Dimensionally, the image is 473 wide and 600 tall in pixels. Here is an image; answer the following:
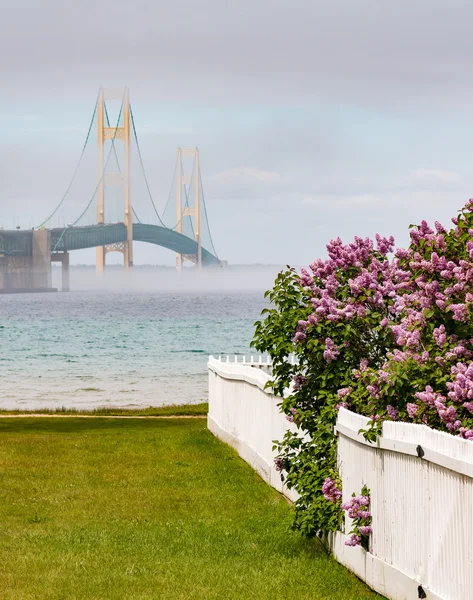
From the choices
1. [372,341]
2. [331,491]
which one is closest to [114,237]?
[372,341]

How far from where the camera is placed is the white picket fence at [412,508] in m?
6.12

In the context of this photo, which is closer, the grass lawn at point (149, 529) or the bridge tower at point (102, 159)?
the grass lawn at point (149, 529)

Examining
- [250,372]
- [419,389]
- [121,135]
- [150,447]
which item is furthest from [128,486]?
[121,135]

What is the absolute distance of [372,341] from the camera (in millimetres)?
9273

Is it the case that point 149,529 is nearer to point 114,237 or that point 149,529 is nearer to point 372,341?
point 372,341

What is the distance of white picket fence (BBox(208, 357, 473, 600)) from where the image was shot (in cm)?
612

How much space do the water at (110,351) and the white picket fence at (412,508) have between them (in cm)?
2857

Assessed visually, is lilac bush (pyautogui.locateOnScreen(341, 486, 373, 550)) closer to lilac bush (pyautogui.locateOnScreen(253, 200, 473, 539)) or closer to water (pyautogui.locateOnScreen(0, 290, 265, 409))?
lilac bush (pyautogui.locateOnScreen(253, 200, 473, 539))

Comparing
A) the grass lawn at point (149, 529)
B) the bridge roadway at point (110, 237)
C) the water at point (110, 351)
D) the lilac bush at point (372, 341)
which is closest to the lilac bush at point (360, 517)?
the grass lawn at point (149, 529)

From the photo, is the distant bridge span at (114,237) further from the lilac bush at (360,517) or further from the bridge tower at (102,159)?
the lilac bush at (360,517)

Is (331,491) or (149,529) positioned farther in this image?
(149,529)

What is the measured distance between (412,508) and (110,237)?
316 ft

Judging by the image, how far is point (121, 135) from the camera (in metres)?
113

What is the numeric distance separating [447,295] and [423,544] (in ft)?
5.83
